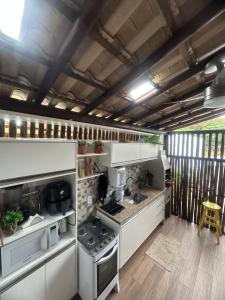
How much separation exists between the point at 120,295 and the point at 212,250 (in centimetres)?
191

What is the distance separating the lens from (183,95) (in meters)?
2.16

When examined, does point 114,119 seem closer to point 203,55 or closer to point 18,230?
point 203,55

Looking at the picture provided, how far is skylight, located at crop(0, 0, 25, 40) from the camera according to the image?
0.75 meters

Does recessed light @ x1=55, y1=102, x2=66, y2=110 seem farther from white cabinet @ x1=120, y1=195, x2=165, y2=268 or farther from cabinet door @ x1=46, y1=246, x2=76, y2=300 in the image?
white cabinet @ x1=120, y1=195, x2=165, y2=268

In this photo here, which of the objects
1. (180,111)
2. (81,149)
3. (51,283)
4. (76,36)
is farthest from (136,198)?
(76,36)

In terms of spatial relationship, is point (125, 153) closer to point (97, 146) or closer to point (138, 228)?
point (97, 146)

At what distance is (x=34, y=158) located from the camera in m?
1.24

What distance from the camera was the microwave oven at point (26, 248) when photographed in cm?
117

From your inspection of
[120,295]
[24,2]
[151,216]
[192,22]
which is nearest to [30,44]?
[24,2]

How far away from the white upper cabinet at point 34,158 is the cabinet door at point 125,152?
714 mm

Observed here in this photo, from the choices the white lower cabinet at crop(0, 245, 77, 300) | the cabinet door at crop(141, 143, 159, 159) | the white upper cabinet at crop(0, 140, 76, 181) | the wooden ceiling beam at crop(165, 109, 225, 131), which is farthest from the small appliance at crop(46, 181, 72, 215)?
the wooden ceiling beam at crop(165, 109, 225, 131)

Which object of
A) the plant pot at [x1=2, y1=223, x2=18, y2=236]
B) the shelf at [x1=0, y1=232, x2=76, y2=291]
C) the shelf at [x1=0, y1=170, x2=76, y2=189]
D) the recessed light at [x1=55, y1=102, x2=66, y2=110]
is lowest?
the shelf at [x1=0, y1=232, x2=76, y2=291]

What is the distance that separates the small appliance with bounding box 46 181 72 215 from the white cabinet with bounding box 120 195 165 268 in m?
0.90

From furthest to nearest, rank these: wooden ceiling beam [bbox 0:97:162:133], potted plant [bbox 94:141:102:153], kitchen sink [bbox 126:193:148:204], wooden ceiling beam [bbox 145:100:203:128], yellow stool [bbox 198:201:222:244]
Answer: yellow stool [bbox 198:201:222:244], kitchen sink [bbox 126:193:148:204], wooden ceiling beam [bbox 145:100:203:128], potted plant [bbox 94:141:102:153], wooden ceiling beam [bbox 0:97:162:133]
